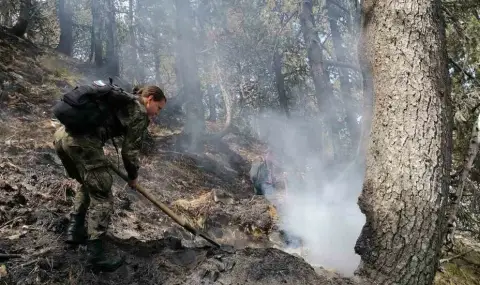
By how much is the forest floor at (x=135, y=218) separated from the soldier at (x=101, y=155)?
17 centimetres

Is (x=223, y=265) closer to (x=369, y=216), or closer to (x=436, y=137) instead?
(x=369, y=216)

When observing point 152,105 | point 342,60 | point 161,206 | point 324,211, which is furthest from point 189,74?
point 342,60

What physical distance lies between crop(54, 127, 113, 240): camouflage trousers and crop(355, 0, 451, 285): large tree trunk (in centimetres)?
209

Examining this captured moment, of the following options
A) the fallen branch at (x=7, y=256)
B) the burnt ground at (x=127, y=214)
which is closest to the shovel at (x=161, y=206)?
the burnt ground at (x=127, y=214)

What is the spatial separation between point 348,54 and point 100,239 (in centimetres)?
1533

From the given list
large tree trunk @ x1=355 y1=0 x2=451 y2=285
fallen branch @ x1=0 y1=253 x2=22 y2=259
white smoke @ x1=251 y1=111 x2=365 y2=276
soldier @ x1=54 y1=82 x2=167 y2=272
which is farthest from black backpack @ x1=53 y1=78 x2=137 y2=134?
white smoke @ x1=251 y1=111 x2=365 y2=276

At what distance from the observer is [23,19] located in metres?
9.47

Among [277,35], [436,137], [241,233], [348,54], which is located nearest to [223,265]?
[436,137]

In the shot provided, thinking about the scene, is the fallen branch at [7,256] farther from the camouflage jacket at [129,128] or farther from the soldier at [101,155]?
the camouflage jacket at [129,128]

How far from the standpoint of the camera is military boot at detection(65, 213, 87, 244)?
3.43 m

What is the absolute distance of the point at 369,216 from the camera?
2939 millimetres

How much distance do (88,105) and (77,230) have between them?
3.87ft

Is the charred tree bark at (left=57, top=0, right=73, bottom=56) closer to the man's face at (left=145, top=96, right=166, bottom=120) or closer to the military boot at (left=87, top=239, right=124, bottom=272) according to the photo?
the man's face at (left=145, top=96, right=166, bottom=120)

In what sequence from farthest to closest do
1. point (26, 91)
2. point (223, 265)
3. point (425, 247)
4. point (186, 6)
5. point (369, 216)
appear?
point (186, 6) → point (26, 91) → point (223, 265) → point (369, 216) → point (425, 247)
